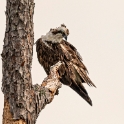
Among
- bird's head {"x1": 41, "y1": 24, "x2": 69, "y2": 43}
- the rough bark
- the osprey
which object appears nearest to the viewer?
the rough bark

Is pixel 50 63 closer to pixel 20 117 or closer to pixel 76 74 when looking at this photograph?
pixel 76 74

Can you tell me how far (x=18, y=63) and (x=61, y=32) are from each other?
482 cm

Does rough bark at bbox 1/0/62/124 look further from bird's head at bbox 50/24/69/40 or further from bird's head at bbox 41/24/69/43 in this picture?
bird's head at bbox 50/24/69/40

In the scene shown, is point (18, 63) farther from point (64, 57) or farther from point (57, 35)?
point (57, 35)

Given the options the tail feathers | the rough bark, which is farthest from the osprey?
the rough bark

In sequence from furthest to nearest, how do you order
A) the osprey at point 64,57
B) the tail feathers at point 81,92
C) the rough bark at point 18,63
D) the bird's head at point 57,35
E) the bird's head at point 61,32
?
the bird's head at point 61,32 → the bird's head at point 57,35 → the osprey at point 64,57 → the tail feathers at point 81,92 → the rough bark at point 18,63

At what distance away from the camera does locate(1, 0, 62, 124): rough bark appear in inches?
211

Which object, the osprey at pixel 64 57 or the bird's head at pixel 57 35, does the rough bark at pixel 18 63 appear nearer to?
the osprey at pixel 64 57

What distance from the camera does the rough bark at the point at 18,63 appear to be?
5.37 m

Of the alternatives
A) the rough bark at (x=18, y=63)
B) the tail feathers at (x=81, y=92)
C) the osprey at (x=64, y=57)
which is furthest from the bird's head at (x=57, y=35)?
the rough bark at (x=18, y=63)

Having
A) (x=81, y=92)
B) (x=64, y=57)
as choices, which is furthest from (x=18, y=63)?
(x=64, y=57)

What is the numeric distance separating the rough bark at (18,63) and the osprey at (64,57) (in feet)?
Answer: 12.2

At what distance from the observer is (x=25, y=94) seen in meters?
5.44

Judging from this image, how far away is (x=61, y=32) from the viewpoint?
10125 mm
